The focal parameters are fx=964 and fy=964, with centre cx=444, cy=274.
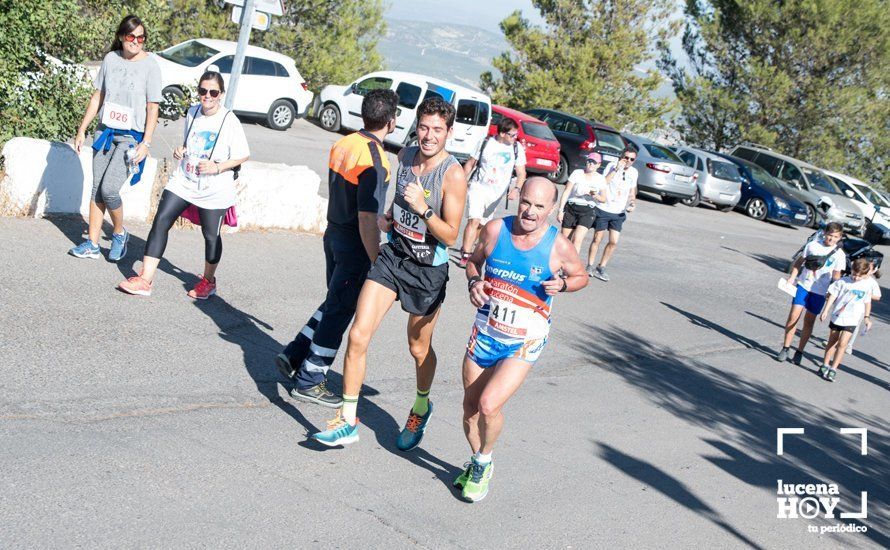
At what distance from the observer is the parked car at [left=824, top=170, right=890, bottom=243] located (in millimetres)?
26250

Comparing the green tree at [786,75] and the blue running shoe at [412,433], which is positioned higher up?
the green tree at [786,75]

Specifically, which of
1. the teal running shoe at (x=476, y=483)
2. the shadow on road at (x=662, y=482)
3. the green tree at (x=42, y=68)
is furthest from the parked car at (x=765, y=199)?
the teal running shoe at (x=476, y=483)

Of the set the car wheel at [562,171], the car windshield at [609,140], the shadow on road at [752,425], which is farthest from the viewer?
the car windshield at [609,140]

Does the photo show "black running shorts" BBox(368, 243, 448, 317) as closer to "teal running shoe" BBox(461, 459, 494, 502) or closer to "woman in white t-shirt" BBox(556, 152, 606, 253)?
"teal running shoe" BBox(461, 459, 494, 502)

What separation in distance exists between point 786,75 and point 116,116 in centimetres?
3197

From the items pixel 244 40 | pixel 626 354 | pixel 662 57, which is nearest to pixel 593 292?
pixel 626 354

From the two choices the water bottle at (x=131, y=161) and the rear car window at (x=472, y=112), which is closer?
the water bottle at (x=131, y=161)

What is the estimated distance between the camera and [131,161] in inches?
308

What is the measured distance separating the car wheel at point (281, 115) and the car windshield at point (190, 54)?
1.88 m

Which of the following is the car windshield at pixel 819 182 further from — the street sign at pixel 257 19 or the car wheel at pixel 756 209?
the street sign at pixel 257 19

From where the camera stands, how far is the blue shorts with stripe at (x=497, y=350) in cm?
509

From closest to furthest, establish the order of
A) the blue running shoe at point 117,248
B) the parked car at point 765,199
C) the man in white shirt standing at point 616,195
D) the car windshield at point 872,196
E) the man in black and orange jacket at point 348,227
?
the man in black and orange jacket at point 348,227
the blue running shoe at point 117,248
the man in white shirt standing at point 616,195
the parked car at point 765,199
the car windshield at point 872,196

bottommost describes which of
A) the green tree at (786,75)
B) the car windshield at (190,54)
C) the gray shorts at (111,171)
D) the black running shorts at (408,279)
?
the gray shorts at (111,171)

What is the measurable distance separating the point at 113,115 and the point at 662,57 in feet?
103
